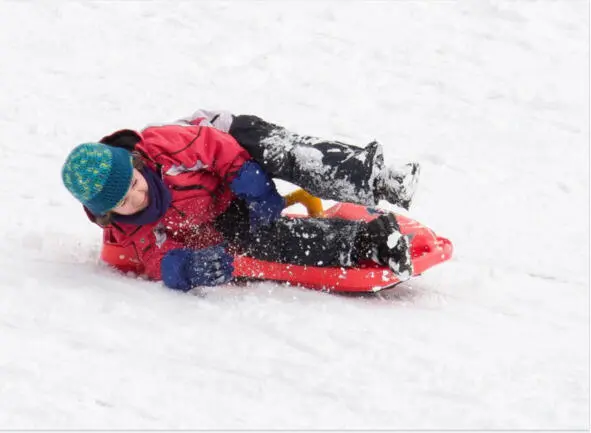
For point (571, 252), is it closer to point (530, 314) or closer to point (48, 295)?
point (530, 314)

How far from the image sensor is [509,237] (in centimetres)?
399

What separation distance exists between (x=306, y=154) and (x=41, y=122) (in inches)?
86.3

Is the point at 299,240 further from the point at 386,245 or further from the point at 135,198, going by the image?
the point at 135,198

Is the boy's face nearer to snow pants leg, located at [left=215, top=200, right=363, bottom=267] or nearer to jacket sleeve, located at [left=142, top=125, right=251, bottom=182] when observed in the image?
jacket sleeve, located at [left=142, top=125, right=251, bottom=182]

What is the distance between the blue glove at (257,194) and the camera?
10.5 ft

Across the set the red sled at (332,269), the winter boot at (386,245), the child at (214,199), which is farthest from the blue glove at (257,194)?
the winter boot at (386,245)

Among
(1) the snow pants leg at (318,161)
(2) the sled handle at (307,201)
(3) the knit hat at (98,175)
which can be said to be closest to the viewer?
(3) the knit hat at (98,175)

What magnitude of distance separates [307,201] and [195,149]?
636 mm

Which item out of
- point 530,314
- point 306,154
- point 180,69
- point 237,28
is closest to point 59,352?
point 306,154

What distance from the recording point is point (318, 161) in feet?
10.4

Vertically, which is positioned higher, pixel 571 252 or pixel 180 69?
pixel 180 69

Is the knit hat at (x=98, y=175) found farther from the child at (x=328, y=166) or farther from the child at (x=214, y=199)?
the child at (x=328, y=166)

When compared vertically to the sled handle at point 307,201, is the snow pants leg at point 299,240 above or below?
below

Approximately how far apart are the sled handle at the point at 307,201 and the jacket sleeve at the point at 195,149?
1.31 ft
